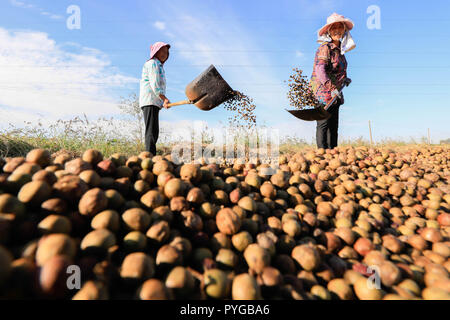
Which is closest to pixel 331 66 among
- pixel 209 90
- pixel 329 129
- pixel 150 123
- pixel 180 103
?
pixel 329 129

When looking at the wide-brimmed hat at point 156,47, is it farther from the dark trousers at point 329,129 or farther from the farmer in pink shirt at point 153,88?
the dark trousers at point 329,129

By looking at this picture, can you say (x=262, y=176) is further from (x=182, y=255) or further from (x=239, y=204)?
(x=182, y=255)

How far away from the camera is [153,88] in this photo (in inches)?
189

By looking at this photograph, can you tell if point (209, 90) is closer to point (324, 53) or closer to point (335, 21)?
point (324, 53)

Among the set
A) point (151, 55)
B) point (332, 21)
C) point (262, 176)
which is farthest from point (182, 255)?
point (332, 21)

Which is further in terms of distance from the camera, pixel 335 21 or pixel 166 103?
pixel 166 103

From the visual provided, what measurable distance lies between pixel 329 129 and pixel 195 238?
4387mm

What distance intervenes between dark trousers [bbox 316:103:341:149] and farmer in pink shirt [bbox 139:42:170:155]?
3100mm

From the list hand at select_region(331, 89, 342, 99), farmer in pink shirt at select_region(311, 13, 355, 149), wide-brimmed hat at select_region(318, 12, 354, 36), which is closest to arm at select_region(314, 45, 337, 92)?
farmer in pink shirt at select_region(311, 13, 355, 149)

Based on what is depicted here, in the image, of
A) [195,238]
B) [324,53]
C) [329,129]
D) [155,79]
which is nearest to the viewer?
[195,238]

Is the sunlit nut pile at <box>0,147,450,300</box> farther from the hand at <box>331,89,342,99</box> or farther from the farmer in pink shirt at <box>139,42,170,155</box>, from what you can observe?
the farmer in pink shirt at <box>139,42,170,155</box>

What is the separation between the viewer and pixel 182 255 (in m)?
1.45

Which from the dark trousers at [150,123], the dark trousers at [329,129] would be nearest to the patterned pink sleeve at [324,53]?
the dark trousers at [329,129]

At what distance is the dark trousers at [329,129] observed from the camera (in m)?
5.02
